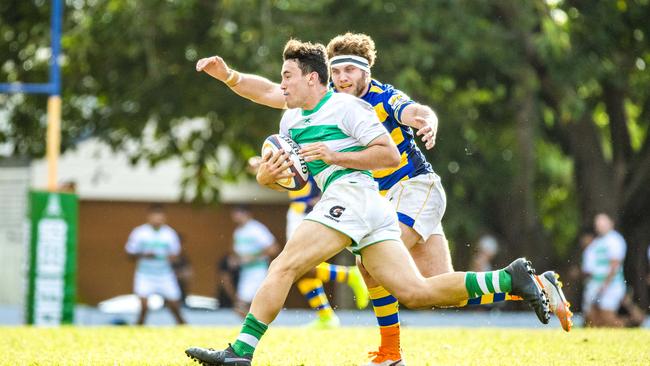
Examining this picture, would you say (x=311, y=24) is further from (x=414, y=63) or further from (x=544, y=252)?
(x=544, y=252)

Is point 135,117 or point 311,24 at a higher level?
point 311,24

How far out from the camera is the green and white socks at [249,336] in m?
6.73

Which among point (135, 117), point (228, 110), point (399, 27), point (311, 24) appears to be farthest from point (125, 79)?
point (399, 27)

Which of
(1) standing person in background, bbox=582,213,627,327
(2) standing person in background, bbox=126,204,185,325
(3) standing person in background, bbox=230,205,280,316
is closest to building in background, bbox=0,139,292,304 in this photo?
(3) standing person in background, bbox=230,205,280,316

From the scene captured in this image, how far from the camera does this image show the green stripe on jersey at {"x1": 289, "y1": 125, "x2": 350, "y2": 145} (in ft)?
22.6

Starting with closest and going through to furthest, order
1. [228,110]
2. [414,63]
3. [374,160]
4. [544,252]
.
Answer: [374,160] → [414,63] → [228,110] → [544,252]

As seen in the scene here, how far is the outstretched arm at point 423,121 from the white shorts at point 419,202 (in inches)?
22.1

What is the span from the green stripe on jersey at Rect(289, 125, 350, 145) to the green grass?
184 cm

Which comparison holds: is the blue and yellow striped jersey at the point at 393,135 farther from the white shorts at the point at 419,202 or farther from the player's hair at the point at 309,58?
the player's hair at the point at 309,58

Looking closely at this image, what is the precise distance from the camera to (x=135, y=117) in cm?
2284

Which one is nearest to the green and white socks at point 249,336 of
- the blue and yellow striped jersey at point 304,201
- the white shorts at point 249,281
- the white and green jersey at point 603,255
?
the blue and yellow striped jersey at point 304,201

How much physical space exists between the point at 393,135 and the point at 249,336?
1969 mm

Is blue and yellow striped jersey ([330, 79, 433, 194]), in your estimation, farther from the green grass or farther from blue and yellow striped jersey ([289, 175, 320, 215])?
blue and yellow striped jersey ([289, 175, 320, 215])

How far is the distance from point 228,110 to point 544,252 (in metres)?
8.04
